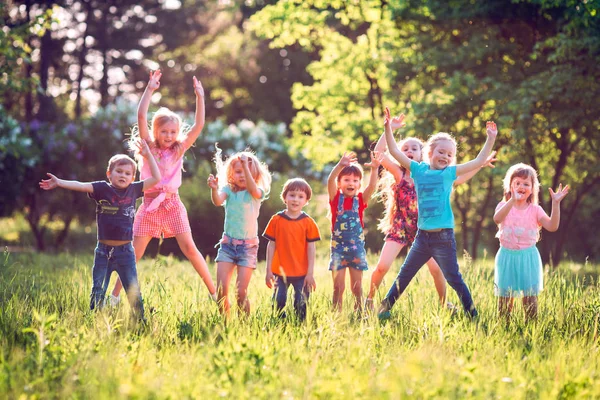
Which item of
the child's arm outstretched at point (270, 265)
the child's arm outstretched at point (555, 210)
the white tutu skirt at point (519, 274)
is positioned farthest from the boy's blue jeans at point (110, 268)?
the child's arm outstretched at point (555, 210)

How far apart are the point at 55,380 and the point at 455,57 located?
9.08 m

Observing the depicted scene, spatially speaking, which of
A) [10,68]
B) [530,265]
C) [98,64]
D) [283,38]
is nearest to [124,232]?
[530,265]

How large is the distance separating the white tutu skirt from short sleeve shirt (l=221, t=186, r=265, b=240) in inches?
82.5

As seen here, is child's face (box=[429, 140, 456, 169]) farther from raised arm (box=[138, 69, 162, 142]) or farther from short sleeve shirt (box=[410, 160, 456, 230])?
raised arm (box=[138, 69, 162, 142])

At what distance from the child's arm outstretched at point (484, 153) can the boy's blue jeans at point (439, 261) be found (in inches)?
20.4

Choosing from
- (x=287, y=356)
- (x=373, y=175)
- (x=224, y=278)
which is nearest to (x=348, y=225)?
(x=373, y=175)

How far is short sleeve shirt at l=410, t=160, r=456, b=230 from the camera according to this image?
5.62 metres

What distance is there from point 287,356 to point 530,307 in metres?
2.56

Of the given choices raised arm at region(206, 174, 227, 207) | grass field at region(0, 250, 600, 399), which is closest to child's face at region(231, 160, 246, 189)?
raised arm at region(206, 174, 227, 207)

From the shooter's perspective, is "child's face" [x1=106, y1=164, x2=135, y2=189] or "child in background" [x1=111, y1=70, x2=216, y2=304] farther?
"child in background" [x1=111, y1=70, x2=216, y2=304]

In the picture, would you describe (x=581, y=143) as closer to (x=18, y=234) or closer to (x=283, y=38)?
(x=283, y=38)

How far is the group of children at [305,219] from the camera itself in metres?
5.44

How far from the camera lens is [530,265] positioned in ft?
18.6

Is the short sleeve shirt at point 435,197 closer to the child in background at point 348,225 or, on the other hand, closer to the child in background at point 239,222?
the child in background at point 348,225
